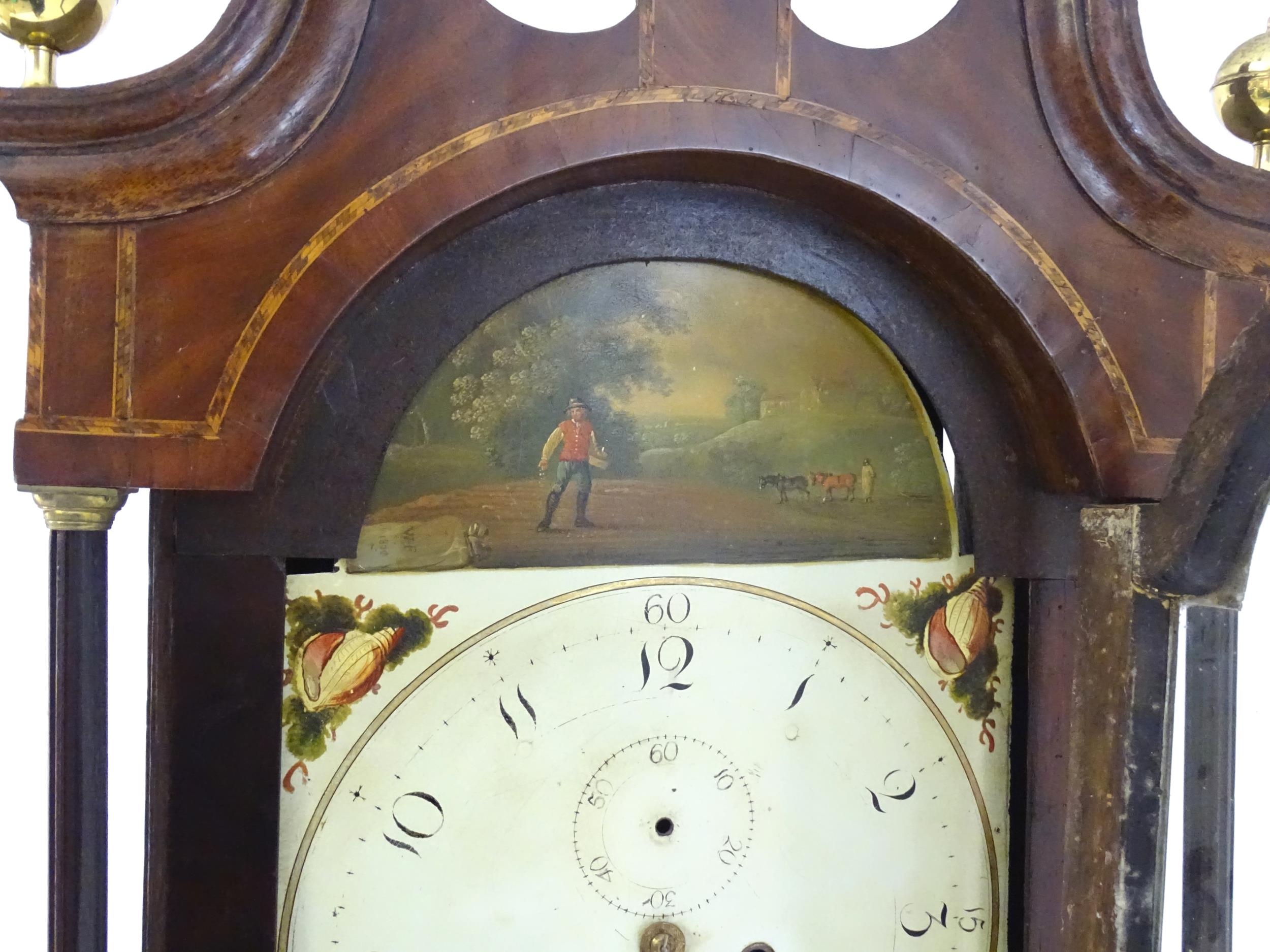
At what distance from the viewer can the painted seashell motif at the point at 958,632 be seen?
3.57 feet

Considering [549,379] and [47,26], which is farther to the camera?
[549,379]

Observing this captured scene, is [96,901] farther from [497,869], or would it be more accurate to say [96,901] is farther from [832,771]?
[832,771]

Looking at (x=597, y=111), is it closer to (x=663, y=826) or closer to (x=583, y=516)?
(x=583, y=516)

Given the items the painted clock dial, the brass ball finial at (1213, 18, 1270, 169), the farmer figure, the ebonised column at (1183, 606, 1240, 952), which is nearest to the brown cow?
the painted clock dial

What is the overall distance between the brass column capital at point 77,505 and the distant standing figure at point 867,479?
0.63 meters

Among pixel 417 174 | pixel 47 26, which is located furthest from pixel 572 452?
pixel 47 26

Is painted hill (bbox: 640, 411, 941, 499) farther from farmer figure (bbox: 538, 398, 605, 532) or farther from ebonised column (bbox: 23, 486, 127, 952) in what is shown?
ebonised column (bbox: 23, 486, 127, 952)

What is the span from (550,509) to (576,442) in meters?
0.06

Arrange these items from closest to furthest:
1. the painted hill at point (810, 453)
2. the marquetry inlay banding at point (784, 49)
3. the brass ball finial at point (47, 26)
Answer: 1. the brass ball finial at point (47, 26)
2. the marquetry inlay banding at point (784, 49)
3. the painted hill at point (810, 453)

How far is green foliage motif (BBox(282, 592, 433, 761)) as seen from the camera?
0.94 metres

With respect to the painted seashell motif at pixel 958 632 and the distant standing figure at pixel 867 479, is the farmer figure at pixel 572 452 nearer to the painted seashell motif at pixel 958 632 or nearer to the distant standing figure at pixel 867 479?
the distant standing figure at pixel 867 479

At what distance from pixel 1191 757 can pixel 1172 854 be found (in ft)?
0.28

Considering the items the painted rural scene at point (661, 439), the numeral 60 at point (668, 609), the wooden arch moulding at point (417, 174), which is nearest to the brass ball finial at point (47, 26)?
the wooden arch moulding at point (417, 174)

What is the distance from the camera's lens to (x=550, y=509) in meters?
0.99
